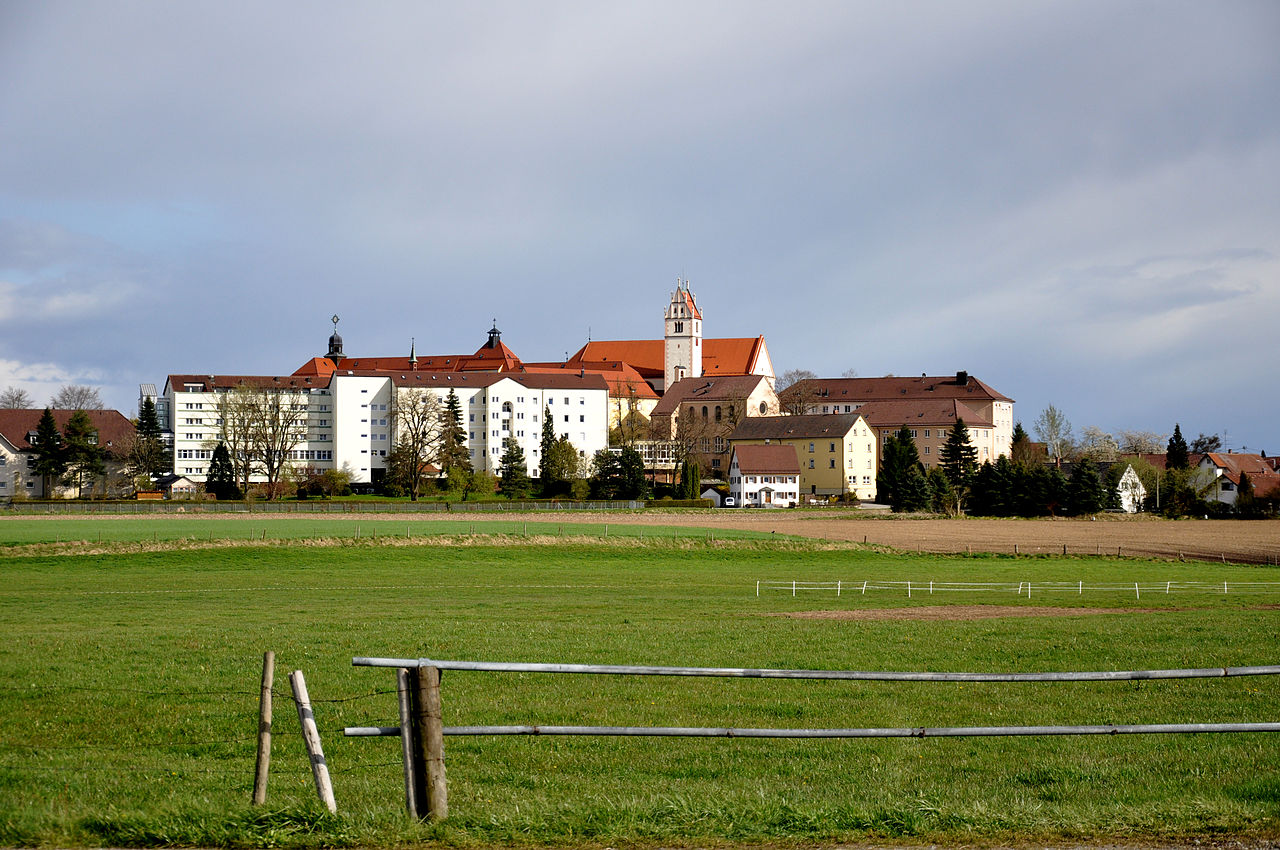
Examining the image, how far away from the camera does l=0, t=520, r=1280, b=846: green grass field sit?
748 cm

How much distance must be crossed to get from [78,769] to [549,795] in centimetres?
438

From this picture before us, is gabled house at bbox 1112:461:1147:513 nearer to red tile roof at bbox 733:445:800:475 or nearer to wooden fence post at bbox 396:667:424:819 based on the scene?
red tile roof at bbox 733:445:800:475

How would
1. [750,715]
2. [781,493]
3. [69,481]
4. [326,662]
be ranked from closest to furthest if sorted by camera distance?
1. [750,715]
2. [326,662]
3. [69,481]
4. [781,493]

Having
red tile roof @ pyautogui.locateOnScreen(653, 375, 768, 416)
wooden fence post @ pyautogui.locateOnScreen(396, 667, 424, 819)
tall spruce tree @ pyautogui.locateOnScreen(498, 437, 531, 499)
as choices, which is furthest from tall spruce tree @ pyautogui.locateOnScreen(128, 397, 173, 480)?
wooden fence post @ pyautogui.locateOnScreen(396, 667, 424, 819)

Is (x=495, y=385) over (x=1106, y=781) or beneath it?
over

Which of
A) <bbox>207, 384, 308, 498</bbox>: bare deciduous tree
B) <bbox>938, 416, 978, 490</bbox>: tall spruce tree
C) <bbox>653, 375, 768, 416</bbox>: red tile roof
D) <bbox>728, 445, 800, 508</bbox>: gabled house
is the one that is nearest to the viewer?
<bbox>207, 384, 308, 498</bbox>: bare deciduous tree

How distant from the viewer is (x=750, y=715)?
12.3 m

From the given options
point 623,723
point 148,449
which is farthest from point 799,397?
point 623,723

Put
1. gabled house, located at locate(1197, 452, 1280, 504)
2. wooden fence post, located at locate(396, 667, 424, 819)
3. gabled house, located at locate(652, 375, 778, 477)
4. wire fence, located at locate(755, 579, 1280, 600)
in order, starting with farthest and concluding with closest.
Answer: gabled house, located at locate(652, 375, 778, 477), gabled house, located at locate(1197, 452, 1280, 504), wire fence, located at locate(755, 579, 1280, 600), wooden fence post, located at locate(396, 667, 424, 819)

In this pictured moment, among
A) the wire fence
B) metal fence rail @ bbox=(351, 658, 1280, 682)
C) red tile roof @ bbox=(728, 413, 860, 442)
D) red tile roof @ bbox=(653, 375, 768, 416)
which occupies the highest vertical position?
red tile roof @ bbox=(653, 375, 768, 416)

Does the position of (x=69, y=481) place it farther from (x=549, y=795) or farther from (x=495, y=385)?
(x=549, y=795)

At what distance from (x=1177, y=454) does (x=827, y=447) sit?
46.3 m

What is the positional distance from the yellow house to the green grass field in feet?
379

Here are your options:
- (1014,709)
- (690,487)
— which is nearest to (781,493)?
(690,487)
